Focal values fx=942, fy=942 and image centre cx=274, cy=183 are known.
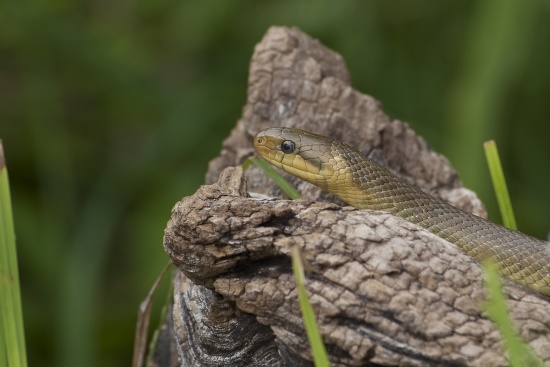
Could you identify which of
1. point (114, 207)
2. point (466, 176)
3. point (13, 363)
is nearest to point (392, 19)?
point (466, 176)

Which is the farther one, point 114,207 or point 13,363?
point 114,207

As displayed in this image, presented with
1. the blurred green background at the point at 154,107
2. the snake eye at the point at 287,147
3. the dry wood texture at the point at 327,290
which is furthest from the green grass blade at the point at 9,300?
the blurred green background at the point at 154,107

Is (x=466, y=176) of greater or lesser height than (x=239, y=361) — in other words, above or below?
above

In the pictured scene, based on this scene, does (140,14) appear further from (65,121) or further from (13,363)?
(13,363)

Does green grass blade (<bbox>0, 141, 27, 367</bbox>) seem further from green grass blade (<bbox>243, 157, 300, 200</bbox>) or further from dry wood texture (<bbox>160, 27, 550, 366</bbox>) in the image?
green grass blade (<bbox>243, 157, 300, 200</bbox>)

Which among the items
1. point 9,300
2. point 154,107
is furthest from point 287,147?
point 154,107

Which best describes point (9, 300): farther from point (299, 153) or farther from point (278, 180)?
point (299, 153)

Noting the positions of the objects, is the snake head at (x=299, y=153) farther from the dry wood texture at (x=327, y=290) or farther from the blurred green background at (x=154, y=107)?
the blurred green background at (x=154, y=107)
